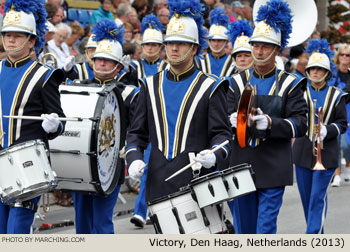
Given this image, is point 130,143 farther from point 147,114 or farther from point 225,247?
point 225,247

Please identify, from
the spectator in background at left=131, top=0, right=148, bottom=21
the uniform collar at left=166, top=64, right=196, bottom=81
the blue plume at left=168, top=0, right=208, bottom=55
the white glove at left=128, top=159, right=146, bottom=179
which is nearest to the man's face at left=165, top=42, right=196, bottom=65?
the uniform collar at left=166, top=64, right=196, bottom=81

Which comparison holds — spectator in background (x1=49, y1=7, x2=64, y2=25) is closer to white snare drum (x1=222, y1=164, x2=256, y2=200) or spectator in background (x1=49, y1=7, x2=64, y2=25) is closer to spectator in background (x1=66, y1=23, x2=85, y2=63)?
spectator in background (x1=66, y1=23, x2=85, y2=63)

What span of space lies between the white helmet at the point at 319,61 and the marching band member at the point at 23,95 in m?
3.72

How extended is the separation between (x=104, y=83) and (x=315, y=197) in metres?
2.25

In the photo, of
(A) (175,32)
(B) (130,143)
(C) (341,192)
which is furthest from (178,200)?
(C) (341,192)

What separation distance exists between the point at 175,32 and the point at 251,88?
71 centimetres

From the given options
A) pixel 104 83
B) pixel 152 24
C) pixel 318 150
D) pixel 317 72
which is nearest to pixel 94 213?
pixel 104 83

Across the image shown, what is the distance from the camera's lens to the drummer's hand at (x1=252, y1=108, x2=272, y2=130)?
675 cm

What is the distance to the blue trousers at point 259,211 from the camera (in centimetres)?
697

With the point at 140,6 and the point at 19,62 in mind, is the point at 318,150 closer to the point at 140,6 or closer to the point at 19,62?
the point at 19,62

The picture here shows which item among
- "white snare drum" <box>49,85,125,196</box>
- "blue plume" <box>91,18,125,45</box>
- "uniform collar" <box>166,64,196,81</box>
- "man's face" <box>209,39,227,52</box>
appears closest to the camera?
"uniform collar" <box>166,64,196,81</box>

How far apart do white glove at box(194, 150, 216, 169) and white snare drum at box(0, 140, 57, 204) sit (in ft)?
3.62

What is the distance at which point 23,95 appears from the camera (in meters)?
6.60

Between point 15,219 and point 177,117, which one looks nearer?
point 177,117
